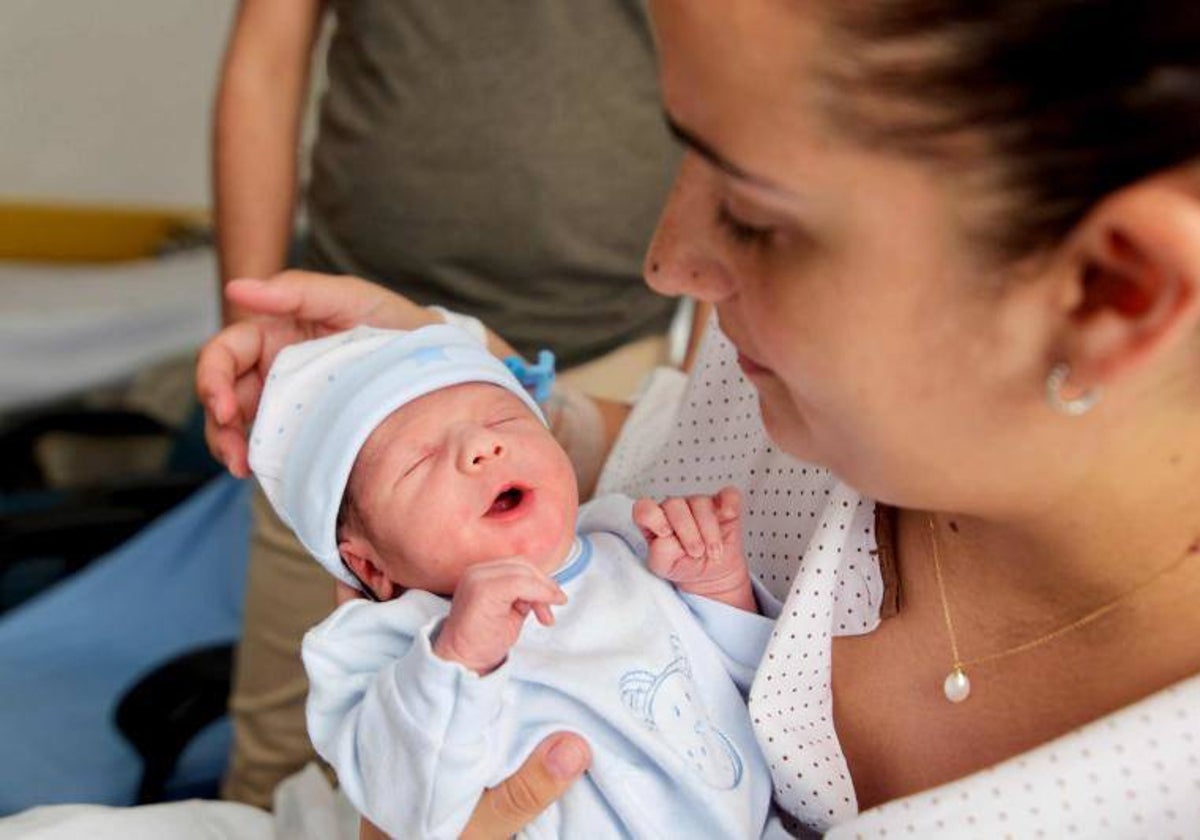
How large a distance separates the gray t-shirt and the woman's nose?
919 millimetres

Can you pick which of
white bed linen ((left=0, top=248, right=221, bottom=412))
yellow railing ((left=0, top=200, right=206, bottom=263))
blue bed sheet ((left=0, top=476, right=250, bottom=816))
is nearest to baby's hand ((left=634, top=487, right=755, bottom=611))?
blue bed sheet ((left=0, top=476, right=250, bottom=816))

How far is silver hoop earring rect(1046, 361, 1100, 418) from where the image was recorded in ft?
2.45

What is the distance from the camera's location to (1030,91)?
2.20 feet

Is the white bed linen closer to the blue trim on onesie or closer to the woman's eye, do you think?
the blue trim on onesie

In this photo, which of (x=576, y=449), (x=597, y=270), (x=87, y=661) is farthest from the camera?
(x=87, y=661)

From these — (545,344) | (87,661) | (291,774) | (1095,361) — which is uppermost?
(1095,361)

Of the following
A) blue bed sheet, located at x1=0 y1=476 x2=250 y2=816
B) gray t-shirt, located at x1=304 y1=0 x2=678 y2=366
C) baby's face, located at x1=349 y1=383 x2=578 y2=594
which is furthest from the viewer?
blue bed sheet, located at x1=0 y1=476 x2=250 y2=816

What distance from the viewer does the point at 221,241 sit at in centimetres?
188

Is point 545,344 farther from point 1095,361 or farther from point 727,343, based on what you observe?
point 1095,361

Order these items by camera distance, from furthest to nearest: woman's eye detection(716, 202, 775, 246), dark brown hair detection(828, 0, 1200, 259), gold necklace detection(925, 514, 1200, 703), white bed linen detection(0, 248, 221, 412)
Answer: white bed linen detection(0, 248, 221, 412)
gold necklace detection(925, 514, 1200, 703)
woman's eye detection(716, 202, 775, 246)
dark brown hair detection(828, 0, 1200, 259)

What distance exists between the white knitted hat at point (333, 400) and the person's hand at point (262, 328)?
0.04m

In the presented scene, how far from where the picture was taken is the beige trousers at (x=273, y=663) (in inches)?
A: 69.2

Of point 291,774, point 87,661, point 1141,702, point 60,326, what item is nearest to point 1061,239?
point 1141,702

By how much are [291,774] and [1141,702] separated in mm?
1199
